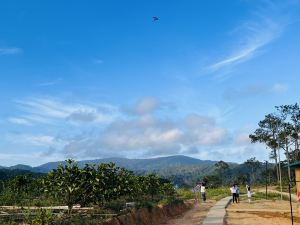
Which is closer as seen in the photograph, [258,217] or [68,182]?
[68,182]

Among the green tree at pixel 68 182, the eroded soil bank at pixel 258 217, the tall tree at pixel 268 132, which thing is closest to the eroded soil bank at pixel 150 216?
the green tree at pixel 68 182

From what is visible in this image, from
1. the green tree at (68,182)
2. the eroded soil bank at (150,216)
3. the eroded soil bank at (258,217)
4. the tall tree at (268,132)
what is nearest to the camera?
the eroded soil bank at (150,216)

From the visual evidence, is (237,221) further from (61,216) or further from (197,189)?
(197,189)

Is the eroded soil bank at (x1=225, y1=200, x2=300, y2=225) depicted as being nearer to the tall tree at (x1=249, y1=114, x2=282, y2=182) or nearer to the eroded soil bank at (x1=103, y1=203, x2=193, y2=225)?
the eroded soil bank at (x1=103, y1=203, x2=193, y2=225)

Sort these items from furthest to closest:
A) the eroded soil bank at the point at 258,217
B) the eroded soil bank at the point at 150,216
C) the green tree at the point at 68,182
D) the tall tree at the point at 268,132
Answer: the tall tree at the point at 268,132 < the eroded soil bank at the point at 258,217 < the green tree at the point at 68,182 < the eroded soil bank at the point at 150,216

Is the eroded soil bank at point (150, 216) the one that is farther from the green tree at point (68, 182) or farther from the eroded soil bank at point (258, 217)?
the eroded soil bank at point (258, 217)

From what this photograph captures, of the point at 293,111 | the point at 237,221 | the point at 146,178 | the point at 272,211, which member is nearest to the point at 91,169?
the point at 237,221

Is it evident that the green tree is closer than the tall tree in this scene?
Yes

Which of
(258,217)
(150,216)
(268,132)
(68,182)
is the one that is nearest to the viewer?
(68,182)

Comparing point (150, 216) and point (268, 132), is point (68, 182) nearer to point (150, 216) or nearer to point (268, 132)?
point (150, 216)

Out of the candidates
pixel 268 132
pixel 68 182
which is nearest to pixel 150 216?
pixel 68 182

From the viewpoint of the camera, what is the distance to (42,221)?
13367 mm

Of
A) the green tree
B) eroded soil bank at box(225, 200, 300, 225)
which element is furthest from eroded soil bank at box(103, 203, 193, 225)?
eroded soil bank at box(225, 200, 300, 225)

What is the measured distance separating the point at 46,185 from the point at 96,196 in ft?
8.18
